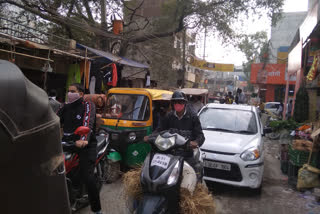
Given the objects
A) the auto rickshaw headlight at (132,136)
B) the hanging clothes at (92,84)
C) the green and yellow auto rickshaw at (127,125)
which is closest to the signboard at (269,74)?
the hanging clothes at (92,84)

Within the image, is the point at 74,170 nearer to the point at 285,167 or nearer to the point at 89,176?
the point at 89,176

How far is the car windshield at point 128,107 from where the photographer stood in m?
5.66

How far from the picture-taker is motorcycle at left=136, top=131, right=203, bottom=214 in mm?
2477

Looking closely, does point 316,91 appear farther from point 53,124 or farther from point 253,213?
point 53,124

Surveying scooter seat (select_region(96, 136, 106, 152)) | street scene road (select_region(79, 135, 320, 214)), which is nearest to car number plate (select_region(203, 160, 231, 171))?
street scene road (select_region(79, 135, 320, 214))

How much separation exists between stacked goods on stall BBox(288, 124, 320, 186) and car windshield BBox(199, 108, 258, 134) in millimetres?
843

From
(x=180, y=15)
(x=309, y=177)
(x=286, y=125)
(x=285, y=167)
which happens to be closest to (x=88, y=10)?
(x=180, y=15)

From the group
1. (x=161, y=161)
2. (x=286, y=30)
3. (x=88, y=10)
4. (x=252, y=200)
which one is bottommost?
(x=252, y=200)

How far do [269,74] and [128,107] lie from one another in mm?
24671

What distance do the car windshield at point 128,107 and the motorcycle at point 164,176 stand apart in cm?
275

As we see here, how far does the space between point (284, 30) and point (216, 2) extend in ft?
69.8

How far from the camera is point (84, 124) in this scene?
10.6 feet

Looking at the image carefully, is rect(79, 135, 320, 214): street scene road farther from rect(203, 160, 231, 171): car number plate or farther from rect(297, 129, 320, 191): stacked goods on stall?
rect(203, 160, 231, 171): car number plate

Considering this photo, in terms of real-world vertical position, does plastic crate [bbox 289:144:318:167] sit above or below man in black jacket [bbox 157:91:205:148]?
below
